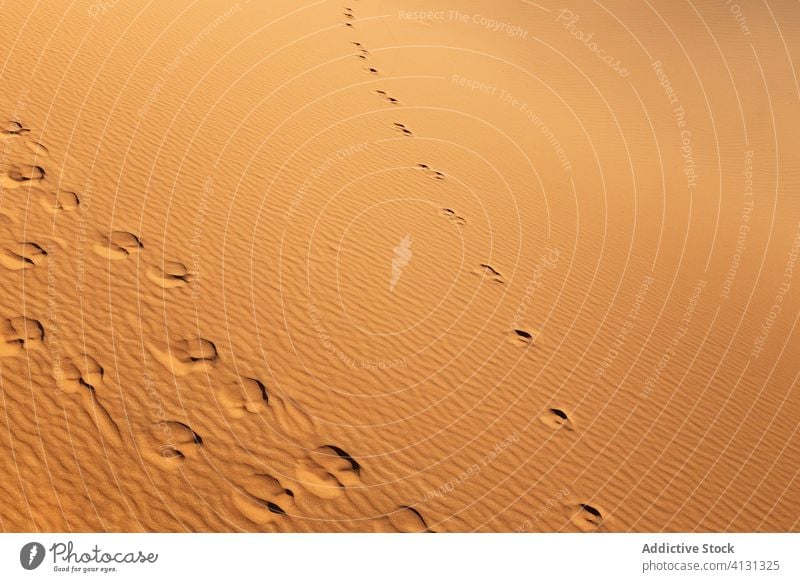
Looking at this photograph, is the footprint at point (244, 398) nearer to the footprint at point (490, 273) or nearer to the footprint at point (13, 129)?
the footprint at point (490, 273)

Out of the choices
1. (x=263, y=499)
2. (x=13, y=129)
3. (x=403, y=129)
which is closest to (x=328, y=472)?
(x=263, y=499)

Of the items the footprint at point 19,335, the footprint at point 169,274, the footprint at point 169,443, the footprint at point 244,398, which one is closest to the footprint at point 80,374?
the footprint at point 19,335

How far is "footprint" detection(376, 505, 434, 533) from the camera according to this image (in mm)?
6402

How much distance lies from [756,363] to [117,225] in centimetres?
1219

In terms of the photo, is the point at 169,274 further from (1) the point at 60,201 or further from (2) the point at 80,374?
(1) the point at 60,201

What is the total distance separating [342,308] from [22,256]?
460 cm

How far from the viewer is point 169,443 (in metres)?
6.41

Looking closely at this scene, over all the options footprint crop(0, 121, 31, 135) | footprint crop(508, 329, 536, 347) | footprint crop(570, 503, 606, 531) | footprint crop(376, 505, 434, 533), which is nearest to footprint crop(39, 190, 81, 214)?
footprint crop(0, 121, 31, 135)

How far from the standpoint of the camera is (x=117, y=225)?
9.20 meters

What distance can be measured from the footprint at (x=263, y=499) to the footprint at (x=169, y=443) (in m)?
0.72

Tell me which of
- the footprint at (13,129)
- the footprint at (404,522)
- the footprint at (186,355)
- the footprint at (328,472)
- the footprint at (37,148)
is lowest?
the footprint at (404,522)

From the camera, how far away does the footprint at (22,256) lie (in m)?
7.79

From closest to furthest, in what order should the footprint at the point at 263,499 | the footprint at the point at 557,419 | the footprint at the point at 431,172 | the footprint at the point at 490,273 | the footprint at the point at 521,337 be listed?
1. the footprint at the point at 263,499
2. the footprint at the point at 557,419
3. the footprint at the point at 521,337
4. the footprint at the point at 490,273
5. the footprint at the point at 431,172
